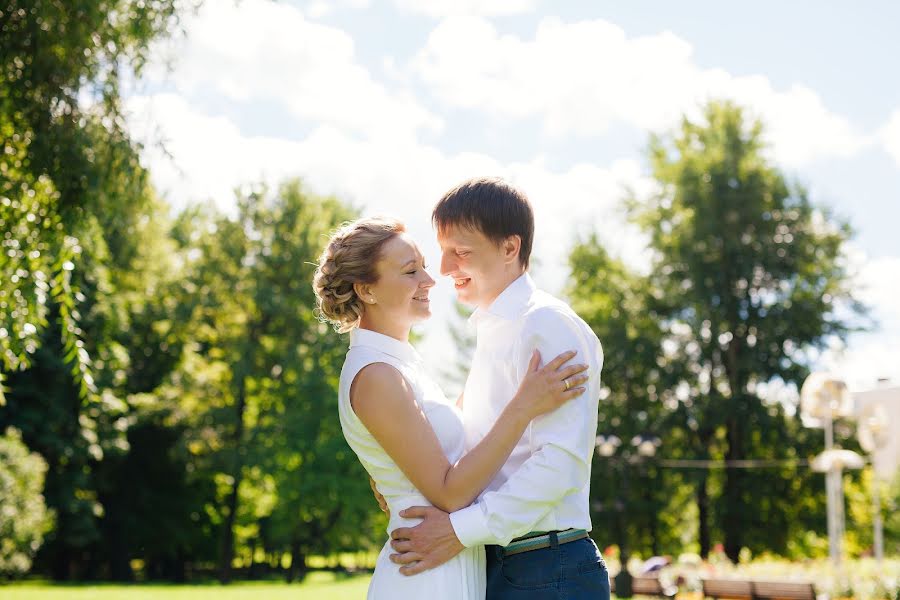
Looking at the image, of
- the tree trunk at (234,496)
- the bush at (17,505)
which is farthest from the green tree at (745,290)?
the bush at (17,505)

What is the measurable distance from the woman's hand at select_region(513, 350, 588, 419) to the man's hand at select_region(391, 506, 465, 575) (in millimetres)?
434

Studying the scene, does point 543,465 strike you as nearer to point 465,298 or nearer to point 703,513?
point 465,298

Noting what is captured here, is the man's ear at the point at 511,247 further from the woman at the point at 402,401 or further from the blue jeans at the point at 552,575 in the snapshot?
the blue jeans at the point at 552,575

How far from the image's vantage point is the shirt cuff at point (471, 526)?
2.79 meters

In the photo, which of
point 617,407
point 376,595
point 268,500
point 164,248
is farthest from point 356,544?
point 376,595

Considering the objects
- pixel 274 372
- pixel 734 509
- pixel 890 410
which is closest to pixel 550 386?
pixel 734 509

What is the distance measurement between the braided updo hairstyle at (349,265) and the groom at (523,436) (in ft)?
0.73

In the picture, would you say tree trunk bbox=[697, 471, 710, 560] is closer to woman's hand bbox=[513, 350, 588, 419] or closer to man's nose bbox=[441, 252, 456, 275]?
man's nose bbox=[441, 252, 456, 275]

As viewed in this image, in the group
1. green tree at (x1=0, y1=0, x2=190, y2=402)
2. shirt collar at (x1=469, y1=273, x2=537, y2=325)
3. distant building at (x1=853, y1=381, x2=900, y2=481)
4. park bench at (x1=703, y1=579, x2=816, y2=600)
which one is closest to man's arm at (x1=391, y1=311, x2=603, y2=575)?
shirt collar at (x1=469, y1=273, x2=537, y2=325)

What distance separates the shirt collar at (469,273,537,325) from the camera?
3.04 meters

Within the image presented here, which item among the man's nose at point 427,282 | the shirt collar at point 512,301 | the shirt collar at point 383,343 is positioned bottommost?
the shirt collar at point 383,343

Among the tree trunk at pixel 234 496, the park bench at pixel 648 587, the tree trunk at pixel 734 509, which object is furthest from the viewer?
the tree trunk at pixel 234 496

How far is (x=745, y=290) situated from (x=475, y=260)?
28.3 metres

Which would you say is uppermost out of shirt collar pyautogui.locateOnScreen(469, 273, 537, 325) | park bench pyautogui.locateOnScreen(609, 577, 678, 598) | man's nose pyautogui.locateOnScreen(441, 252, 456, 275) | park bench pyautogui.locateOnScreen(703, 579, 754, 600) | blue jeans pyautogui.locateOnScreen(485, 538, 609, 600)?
man's nose pyautogui.locateOnScreen(441, 252, 456, 275)
